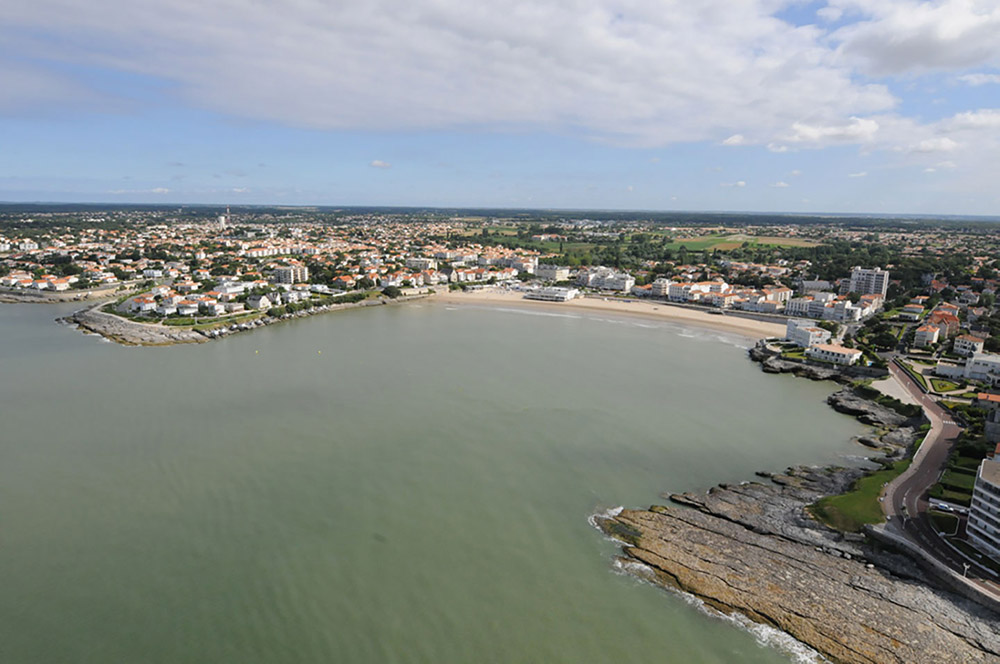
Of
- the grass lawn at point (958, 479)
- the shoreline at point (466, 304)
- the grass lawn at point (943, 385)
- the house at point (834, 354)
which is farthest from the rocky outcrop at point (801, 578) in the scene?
the shoreline at point (466, 304)

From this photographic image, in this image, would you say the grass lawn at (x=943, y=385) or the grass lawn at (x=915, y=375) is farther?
the grass lawn at (x=915, y=375)

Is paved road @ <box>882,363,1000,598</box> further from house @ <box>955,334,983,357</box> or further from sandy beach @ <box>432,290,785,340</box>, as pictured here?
sandy beach @ <box>432,290,785,340</box>

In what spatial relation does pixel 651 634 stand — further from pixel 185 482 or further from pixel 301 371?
pixel 301 371

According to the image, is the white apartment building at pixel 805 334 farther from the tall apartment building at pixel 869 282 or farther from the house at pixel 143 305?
the house at pixel 143 305

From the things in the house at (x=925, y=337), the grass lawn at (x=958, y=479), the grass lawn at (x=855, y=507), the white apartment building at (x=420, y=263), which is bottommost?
the grass lawn at (x=855, y=507)

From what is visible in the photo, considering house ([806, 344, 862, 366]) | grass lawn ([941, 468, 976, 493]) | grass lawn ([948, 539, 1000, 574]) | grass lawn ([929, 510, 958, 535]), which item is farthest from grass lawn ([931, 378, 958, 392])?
grass lawn ([948, 539, 1000, 574])

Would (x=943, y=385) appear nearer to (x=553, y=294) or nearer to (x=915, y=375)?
(x=915, y=375)
